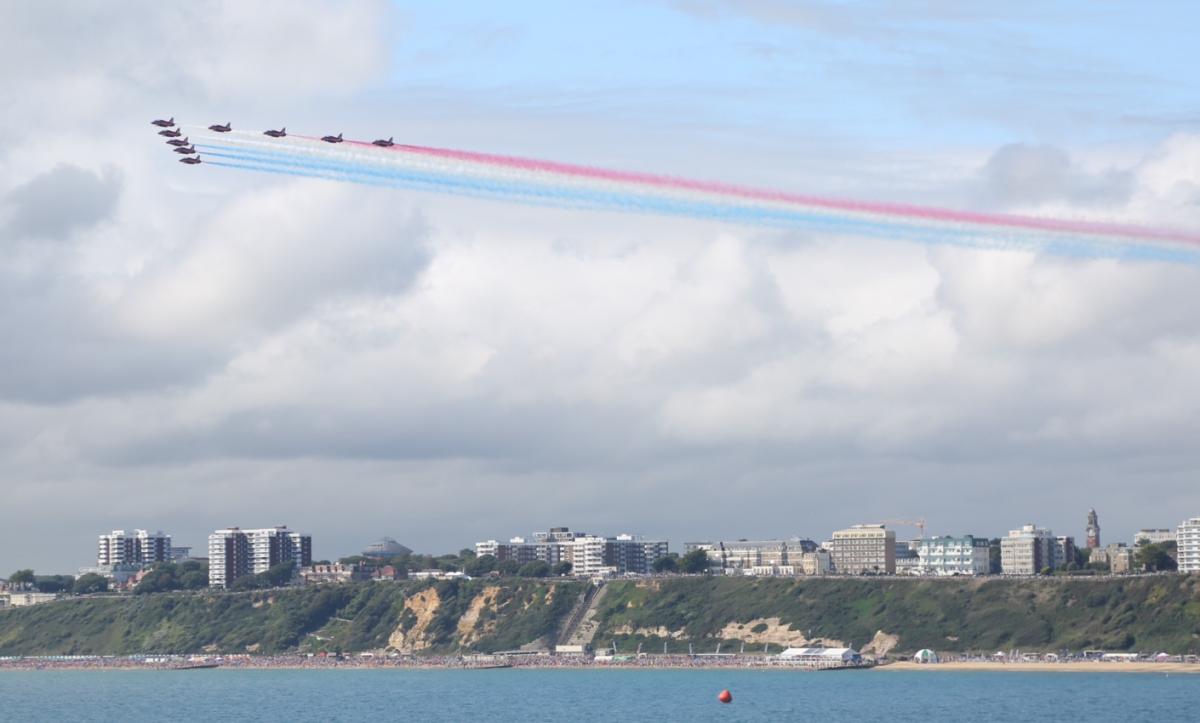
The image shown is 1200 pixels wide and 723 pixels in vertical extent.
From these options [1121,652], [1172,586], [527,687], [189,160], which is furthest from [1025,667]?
[189,160]

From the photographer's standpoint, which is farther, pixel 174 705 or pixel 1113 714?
pixel 174 705

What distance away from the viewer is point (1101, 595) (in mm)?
198500

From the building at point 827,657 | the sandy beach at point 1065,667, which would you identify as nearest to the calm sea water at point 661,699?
the sandy beach at point 1065,667

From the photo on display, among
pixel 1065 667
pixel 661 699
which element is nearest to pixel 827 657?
pixel 1065 667

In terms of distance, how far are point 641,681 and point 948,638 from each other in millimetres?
38585

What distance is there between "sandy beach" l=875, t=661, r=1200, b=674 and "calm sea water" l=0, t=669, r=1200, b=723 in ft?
8.03

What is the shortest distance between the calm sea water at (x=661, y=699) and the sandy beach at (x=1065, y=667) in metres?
2.45

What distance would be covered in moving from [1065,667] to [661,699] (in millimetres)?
47954

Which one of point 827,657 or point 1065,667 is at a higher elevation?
point 827,657

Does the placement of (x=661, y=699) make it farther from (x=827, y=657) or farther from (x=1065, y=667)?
(x=1065, y=667)

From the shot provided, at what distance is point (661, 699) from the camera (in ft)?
507

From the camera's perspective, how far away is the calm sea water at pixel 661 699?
13250 cm

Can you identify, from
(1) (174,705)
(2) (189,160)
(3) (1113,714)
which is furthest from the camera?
(1) (174,705)

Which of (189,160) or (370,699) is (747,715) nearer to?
(370,699)
